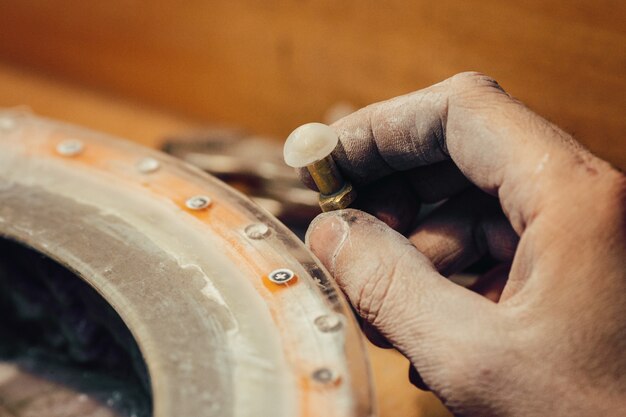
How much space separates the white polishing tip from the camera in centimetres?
70

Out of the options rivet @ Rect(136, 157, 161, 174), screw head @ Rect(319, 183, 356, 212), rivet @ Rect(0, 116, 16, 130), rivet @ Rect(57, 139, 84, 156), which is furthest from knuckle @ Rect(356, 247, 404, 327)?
rivet @ Rect(0, 116, 16, 130)

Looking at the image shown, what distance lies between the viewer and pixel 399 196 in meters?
0.87

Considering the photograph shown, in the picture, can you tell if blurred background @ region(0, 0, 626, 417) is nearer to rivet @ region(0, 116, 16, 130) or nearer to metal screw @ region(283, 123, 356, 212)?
metal screw @ region(283, 123, 356, 212)

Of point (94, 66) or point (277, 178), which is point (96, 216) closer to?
point (277, 178)

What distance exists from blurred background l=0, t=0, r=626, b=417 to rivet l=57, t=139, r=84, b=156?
561 mm

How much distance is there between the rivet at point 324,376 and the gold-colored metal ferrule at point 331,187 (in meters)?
0.23

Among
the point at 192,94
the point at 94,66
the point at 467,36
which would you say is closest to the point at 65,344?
the point at 467,36

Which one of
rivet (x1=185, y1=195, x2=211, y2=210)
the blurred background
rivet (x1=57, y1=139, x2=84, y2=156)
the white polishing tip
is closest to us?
the white polishing tip

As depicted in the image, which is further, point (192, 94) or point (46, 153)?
point (192, 94)

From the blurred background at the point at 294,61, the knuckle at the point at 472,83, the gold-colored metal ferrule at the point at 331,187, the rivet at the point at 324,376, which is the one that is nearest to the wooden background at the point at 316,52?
the blurred background at the point at 294,61

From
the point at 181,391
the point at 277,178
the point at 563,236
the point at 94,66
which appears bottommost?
the point at 94,66

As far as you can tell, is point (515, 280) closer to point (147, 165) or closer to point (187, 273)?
point (187, 273)

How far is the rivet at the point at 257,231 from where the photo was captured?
761 millimetres

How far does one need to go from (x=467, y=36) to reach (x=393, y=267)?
97 cm
